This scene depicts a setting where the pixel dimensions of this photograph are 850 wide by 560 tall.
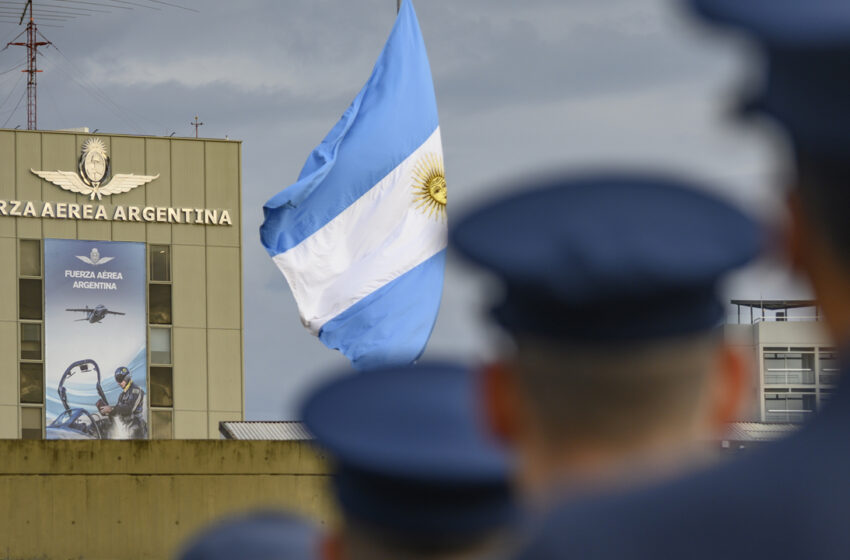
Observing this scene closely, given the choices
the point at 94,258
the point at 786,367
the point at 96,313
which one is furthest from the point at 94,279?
the point at 786,367

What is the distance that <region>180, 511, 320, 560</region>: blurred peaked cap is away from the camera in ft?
8.98

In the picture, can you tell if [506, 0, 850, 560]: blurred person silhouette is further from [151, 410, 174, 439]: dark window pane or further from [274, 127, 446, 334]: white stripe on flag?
[151, 410, 174, 439]: dark window pane

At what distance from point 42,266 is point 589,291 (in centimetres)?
4192

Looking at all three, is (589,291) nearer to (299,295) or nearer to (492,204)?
(492,204)

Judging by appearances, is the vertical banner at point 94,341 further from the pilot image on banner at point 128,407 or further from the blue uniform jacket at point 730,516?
the blue uniform jacket at point 730,516

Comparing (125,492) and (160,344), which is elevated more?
(160,344)

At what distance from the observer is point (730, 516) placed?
1073 mm

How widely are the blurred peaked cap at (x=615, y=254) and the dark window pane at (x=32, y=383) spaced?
136ft

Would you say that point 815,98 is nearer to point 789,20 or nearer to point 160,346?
point 789,20

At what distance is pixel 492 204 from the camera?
1.61m

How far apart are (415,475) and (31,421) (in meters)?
40.7

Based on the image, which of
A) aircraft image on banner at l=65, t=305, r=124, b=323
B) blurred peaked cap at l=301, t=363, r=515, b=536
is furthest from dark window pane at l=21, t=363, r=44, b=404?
blurred peaked cap at l=301, t=363, r=515, b=536

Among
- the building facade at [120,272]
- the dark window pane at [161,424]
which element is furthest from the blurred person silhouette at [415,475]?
the dark window pane at [161,424]

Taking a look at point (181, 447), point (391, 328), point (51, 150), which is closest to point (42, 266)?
point (51, 150)
